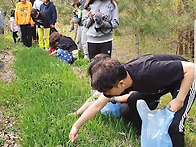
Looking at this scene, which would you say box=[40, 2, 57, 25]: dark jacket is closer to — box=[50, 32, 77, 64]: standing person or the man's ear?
box=[50, 32, 77, 64]: standing person

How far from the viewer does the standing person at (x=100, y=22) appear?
367 centimetres

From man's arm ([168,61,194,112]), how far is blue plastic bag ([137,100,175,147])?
0.07 meters

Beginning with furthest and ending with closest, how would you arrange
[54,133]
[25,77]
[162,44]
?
1. [162,44]
2. [25,77]
3. [54,133]

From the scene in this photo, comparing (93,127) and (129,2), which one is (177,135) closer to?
(93,127)

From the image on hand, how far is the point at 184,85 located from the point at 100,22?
199cm

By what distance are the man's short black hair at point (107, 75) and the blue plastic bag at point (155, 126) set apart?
0.28m

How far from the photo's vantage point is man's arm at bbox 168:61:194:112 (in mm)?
1861

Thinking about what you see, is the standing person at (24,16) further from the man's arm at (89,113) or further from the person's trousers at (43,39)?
the man's arm at (89,113)

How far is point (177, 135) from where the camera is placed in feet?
6.21

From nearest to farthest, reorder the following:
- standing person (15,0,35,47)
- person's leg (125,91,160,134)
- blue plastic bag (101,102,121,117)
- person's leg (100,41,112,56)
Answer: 1. person's leg (125,91,160,134)
2. blue plastic bag (101,102,121,117)
3. person's leg (100,41,112,56)
4. standing person (15,0,35,47)

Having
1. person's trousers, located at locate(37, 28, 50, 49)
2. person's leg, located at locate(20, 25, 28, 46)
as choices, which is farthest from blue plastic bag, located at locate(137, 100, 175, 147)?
person's leg, located at locate(20, 25, 28, 46)

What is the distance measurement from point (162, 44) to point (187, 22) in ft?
13.2

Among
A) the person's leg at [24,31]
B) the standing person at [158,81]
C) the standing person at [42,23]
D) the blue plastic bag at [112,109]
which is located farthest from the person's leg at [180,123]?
A: the person's leg at [24,31]

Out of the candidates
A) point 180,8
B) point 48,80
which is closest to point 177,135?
point 48,80
